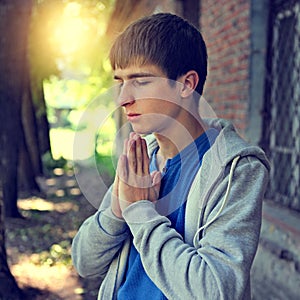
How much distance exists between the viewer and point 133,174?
1412mm

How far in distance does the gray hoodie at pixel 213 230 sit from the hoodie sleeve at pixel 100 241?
0.02 meters

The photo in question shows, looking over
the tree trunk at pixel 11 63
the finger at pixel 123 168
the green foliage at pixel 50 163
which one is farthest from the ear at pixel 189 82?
the green foliage at pixel 50 163

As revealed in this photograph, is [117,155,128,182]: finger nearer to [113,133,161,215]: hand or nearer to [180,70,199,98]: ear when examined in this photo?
[113,133,161,215]: hand

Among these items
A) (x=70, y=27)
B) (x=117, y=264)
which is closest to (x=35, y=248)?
(x=117, y=264)

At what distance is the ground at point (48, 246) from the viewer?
5359 mm

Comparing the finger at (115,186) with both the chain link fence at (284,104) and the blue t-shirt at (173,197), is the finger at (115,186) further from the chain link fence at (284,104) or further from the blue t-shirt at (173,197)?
the chain link fence at (284,104)

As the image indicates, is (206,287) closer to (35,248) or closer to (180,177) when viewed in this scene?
(180,177)

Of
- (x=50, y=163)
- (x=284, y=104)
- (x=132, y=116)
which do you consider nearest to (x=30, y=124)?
(x=50, y=163)

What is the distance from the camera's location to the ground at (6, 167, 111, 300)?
5.36m

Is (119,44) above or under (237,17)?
under

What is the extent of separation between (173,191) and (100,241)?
0.27 metres

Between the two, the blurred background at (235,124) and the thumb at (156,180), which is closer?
the thumb at (156,180)

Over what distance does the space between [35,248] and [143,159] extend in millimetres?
5872

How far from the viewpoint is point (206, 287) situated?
123cm
